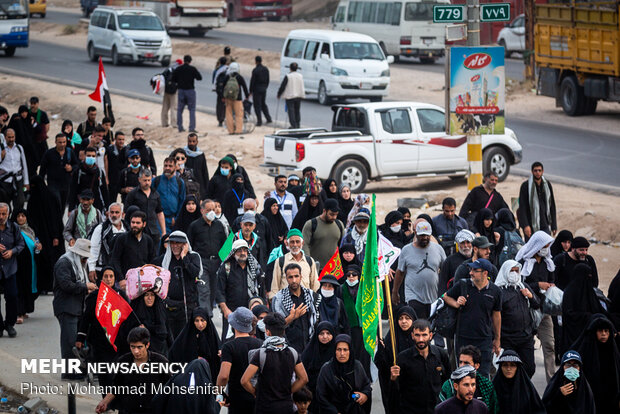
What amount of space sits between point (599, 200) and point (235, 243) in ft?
32.1

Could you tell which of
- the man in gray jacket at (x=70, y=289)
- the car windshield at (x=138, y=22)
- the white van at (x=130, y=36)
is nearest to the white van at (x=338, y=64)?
the white van at (x=130, y=36)

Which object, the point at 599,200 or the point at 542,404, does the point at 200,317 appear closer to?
the point at 542,404

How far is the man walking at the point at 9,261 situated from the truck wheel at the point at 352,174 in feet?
26.3

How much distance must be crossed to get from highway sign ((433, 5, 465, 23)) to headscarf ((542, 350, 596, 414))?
6.47m

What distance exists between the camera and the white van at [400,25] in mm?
36688

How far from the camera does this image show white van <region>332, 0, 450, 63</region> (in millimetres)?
36688

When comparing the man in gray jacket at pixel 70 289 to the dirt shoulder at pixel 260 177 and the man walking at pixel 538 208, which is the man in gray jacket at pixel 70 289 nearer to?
the man walking at pixel 538 208

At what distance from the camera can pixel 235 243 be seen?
35.9ft

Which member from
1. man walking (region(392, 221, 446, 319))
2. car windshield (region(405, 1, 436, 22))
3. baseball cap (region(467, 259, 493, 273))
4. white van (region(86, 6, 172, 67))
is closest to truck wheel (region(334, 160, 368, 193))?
man walking (region(392, 221, 446, 319))

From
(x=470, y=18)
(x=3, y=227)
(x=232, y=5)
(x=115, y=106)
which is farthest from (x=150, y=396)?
(x=232, y=5)

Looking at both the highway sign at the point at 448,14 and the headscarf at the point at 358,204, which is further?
the highway sign at the point at 448,14

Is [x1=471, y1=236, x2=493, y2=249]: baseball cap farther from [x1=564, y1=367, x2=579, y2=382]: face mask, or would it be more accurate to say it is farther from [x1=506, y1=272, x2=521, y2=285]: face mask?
[x1=564, y1=367, x2=579, y2=382]: face mask

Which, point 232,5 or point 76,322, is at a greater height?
point 232,5

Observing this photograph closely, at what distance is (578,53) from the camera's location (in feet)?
90.8
